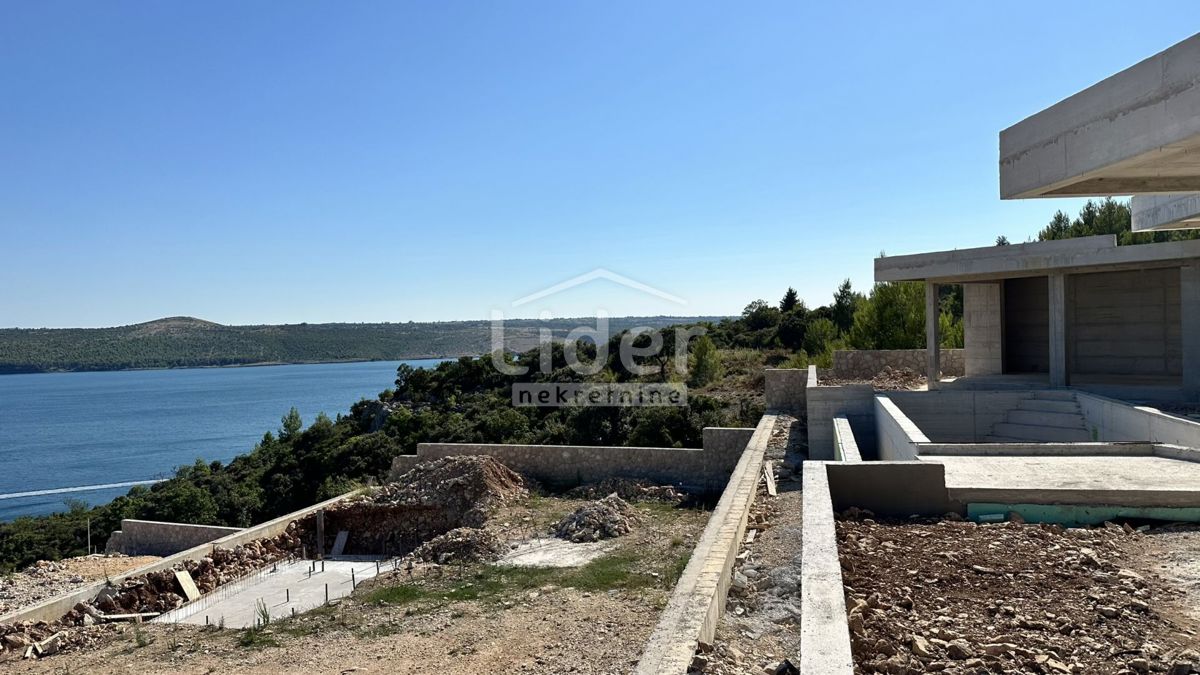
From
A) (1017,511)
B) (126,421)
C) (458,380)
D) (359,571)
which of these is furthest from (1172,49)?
(126,421)

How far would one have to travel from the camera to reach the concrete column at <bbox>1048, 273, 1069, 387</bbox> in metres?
12.6

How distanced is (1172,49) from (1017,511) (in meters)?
3.20

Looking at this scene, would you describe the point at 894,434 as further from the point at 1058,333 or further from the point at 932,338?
the point at 932,338

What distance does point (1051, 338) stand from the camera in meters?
12.8

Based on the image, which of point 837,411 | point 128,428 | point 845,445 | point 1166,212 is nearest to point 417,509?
point 837,411

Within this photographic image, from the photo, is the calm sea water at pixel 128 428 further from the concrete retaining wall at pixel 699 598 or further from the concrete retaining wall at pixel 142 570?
the concrete retaining wall at pixel 699 598

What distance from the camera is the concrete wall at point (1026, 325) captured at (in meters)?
15.5

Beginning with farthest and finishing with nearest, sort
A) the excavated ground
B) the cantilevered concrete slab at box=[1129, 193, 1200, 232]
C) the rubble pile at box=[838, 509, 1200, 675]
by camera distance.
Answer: the cantilevered concrete slab at box=[1129, 193, 1200, 232] < the excavated ground < the rubble pile at box=[838, 509, 1200, 675]

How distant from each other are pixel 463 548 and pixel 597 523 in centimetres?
206

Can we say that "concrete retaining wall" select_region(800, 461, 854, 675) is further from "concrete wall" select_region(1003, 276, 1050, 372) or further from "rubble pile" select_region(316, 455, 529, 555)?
"concrete wall" select_region(1003, 276, 1050, 372)

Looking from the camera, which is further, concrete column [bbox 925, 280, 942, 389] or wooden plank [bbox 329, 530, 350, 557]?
concrete column [bbox 925, 280, 942, 389]

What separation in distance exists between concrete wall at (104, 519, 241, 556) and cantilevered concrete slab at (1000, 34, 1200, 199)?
52.5ft

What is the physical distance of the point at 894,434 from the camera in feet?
29.6

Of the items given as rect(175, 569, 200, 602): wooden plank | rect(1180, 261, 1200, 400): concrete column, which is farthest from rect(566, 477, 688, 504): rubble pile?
rect(1180, 261, 1200, 400): concrete column
